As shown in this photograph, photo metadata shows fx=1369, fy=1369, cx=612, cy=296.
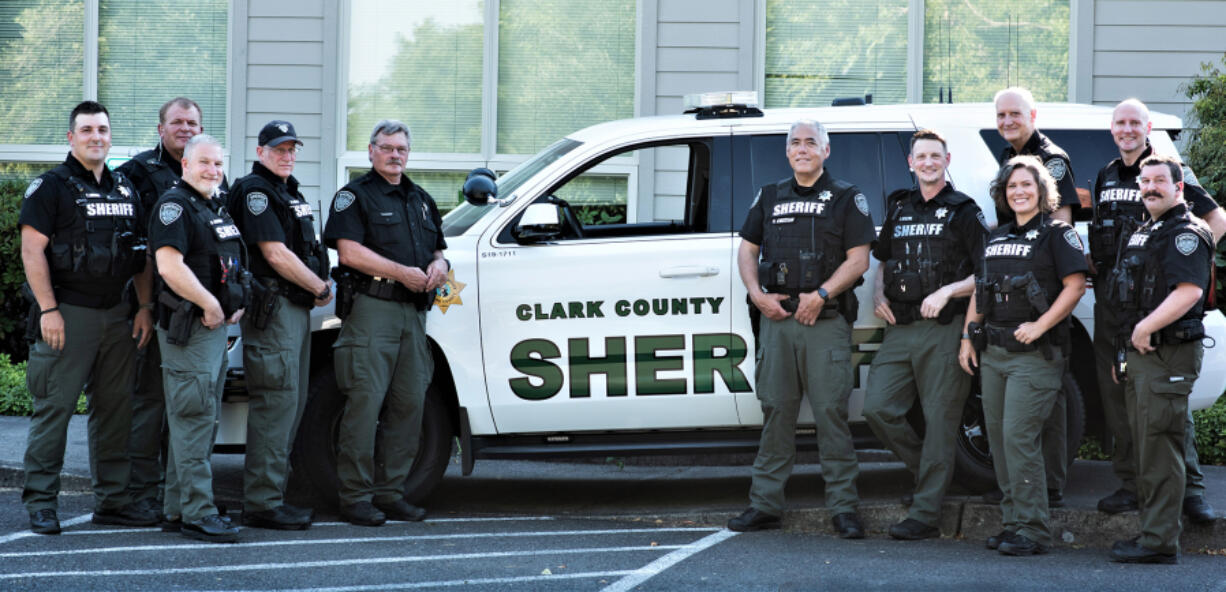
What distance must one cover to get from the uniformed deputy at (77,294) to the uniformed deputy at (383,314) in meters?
0.96

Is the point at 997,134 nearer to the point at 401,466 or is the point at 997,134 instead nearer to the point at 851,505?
the point at 851,505

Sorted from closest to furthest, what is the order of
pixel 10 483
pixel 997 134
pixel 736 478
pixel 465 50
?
pixel 997 134 < pixel 10 483 < pixel 736 478 < pixel 465 50

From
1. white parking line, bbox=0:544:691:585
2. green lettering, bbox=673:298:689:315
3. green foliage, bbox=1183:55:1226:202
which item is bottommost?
white parking line, bbox=0:544:691:585

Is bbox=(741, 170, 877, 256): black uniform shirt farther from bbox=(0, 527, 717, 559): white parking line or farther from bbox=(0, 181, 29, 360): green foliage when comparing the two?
bbox=(0, 181, 29, 360): green foliage

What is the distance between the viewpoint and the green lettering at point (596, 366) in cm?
659

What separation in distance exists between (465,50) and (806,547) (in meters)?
6.27

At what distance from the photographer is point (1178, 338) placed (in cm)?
568

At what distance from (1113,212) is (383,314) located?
339 centimetres

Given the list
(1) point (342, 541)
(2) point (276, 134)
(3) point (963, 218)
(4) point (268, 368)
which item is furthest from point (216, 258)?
(3) point (963, 218)

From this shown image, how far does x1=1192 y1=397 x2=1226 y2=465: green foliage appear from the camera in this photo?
26.7 ft

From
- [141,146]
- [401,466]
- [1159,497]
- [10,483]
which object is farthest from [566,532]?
[141,146]

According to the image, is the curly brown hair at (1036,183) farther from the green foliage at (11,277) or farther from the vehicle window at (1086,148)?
the green foliage at (11,277)

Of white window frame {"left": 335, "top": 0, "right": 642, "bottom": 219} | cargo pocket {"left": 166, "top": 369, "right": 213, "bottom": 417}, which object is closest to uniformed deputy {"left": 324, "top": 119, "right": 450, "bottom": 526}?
cargo pocket {"left": 166, "top": 369, "right": 213, "bottom": 417}

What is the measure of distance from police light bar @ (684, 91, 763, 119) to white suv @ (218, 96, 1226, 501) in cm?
2
